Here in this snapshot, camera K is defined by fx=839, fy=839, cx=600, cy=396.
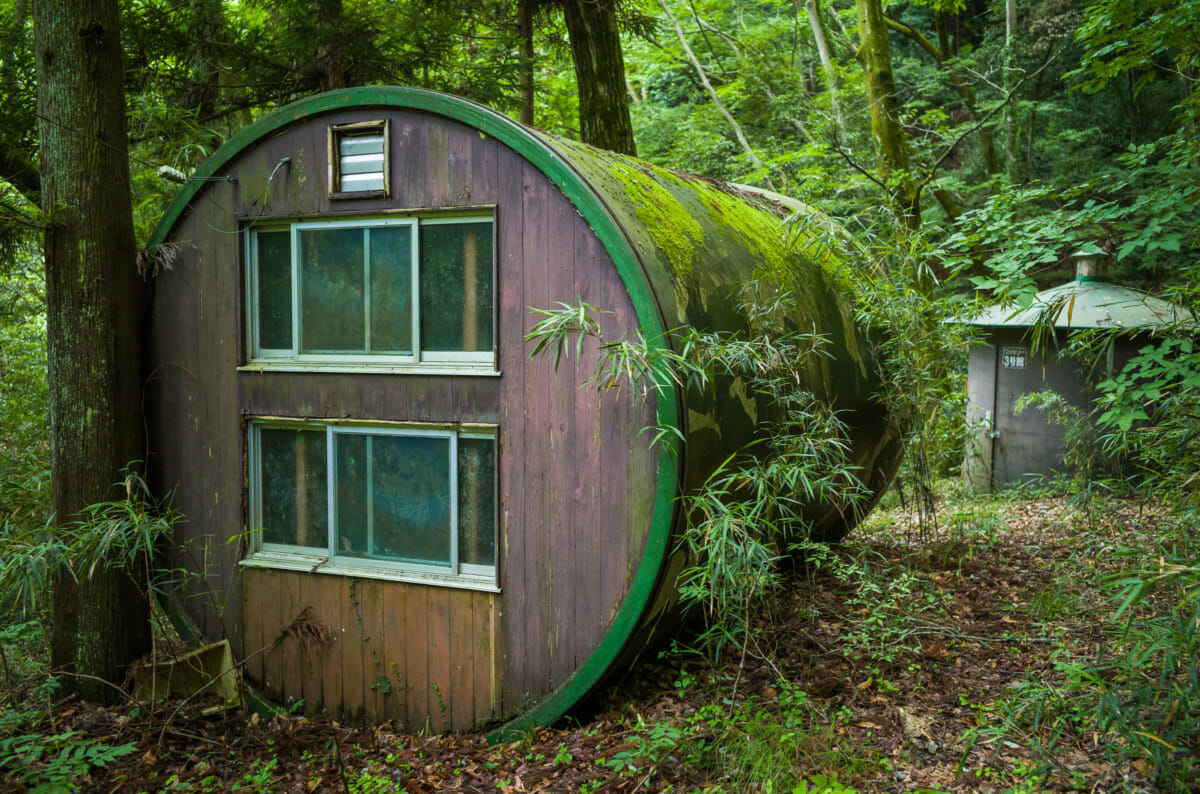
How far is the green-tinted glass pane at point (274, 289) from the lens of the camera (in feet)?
17.7

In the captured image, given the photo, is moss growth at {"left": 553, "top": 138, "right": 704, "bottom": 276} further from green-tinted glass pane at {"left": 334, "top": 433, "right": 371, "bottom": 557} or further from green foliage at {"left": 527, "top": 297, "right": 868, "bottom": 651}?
green-tinted glass pane at {"left": 334, "top": 433, "right": 371, "bottom": 557}

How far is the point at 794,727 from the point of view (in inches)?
156

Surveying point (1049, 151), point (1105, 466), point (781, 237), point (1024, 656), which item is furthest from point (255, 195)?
point (1049, 151)

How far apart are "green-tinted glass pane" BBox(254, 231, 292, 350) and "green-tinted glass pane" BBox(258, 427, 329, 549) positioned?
0.60 m

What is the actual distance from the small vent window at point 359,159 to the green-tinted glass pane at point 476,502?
1643 millimetres

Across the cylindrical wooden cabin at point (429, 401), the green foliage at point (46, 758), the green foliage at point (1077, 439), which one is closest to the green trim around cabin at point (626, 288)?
the cylindrical wooden cabin at point (429, 401)

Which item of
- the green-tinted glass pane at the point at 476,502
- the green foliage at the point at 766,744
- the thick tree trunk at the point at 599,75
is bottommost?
the green foliage at the point at 766,744

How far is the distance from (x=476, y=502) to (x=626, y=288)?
156cm

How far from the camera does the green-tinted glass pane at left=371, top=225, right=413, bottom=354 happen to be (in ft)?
16.6

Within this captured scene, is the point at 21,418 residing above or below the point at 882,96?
below

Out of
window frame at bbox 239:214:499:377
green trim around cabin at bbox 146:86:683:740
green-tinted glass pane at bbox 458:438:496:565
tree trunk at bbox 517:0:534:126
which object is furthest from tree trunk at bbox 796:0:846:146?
green-tinted glass pane at bbox 458:438:496:565

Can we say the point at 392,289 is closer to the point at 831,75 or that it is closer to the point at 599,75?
the point at 599,75

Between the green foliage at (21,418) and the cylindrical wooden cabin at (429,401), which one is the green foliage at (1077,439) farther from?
the green foliage at (21,418)

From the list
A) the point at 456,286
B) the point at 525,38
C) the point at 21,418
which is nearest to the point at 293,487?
the point at 456,286
